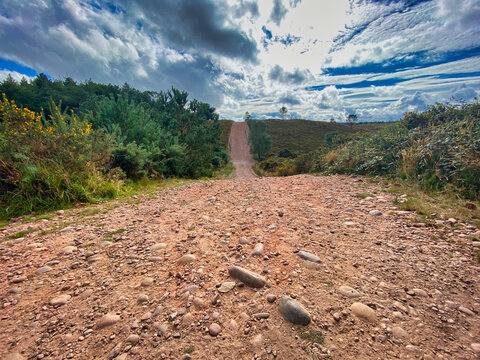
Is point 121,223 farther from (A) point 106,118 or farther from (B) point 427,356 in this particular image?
(A) point 106,118

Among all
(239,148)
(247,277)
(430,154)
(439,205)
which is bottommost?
(247,277)

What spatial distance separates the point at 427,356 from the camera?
1312 mm

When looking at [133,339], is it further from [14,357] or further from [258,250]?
[258,250]

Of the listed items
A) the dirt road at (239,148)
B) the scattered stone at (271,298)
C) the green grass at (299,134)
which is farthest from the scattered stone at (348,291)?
the green grass at (299,134)

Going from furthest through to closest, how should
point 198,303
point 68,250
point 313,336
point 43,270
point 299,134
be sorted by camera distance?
point 299,134
point 68,250
point 43,270
point 198,303
point 313,336

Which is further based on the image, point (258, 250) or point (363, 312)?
point (258, 250)

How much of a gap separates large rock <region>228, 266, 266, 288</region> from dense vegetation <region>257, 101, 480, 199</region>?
5.38 metres

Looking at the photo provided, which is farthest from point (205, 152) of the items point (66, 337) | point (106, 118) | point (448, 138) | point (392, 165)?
point (66, 337)

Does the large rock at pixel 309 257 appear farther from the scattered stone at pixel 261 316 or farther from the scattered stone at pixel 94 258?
the scattered stone at pixel 94 258

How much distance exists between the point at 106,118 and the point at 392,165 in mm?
12359

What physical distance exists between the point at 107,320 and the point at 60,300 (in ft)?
2.27

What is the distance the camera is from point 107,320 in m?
1.68

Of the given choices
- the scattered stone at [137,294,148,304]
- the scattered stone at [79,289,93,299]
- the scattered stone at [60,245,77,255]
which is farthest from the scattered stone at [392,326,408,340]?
the scattered stone at [60,245,77,255]

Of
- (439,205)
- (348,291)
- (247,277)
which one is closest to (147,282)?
(247,277)
